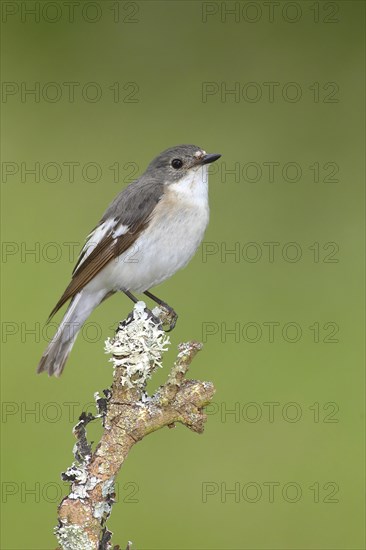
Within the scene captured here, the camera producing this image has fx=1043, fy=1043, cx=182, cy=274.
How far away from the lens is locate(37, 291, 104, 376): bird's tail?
10.7 ft

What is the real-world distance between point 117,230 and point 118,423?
57.7 inches

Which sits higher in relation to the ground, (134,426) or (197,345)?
(197,345)

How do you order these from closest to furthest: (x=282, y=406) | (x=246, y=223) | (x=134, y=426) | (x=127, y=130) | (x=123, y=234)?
(x=134, y=426) < (x=123, y=234) < (x=282, y=406) < (x=246, y=223) < (x=127, y=130)

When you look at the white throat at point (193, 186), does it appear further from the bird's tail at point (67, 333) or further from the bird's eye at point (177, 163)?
the bird's tail at point (67, 333)

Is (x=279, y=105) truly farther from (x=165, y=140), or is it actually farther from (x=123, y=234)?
(x=123, y=234)

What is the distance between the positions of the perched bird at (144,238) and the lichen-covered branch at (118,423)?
1162 mm

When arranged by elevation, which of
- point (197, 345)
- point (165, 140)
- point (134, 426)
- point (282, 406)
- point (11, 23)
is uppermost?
point (11, 23)

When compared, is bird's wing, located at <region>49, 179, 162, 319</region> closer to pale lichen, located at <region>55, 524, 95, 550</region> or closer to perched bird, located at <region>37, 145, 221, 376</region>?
perched bird, located at <region>37, 145, 221, 376</region>

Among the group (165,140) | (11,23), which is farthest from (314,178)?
(11,23)

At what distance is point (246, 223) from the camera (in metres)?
5.38

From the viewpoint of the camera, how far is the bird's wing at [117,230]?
11.0 feet


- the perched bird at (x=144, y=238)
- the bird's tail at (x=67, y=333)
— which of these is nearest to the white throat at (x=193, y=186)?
the perched bird at (x=144, y=238)

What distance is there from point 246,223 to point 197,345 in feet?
11.0

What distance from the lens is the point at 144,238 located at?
341cm
